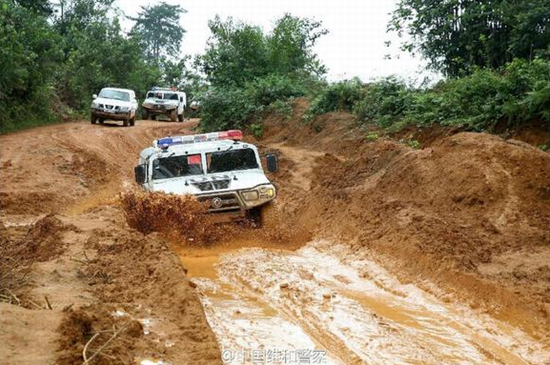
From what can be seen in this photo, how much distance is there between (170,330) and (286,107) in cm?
2001

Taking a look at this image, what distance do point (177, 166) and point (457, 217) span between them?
182 inches

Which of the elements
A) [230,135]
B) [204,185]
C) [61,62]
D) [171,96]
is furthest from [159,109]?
[204,185]

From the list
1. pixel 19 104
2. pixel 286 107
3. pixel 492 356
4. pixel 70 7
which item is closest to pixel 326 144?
pixel 286 107

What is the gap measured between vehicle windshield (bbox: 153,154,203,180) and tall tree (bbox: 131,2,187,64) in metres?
66.5

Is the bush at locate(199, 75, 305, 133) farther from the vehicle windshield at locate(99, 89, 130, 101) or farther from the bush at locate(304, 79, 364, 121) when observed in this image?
the vehicle windshield at locate(99, 89, 130, 101)

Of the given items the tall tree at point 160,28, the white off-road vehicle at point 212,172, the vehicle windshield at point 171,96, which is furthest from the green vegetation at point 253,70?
the tall tree at point 160,28

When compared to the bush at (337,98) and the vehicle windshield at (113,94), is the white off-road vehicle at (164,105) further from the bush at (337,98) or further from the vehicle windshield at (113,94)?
the bush at (337,98)

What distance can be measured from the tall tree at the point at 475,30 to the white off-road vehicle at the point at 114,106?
1095 centimetres

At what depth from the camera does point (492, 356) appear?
5156mm

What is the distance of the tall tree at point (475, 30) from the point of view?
16062 millimetres

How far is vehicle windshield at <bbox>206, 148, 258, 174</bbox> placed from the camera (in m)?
10.6

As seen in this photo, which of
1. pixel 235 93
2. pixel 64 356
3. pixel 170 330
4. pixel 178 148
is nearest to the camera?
pixel 64 356

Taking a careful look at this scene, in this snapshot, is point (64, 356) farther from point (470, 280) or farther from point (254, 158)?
point (254, 158)

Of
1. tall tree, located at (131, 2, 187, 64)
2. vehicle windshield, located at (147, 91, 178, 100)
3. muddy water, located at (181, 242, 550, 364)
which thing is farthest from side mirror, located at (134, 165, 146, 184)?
tall tree, located at (131, 2, 187, 64)
